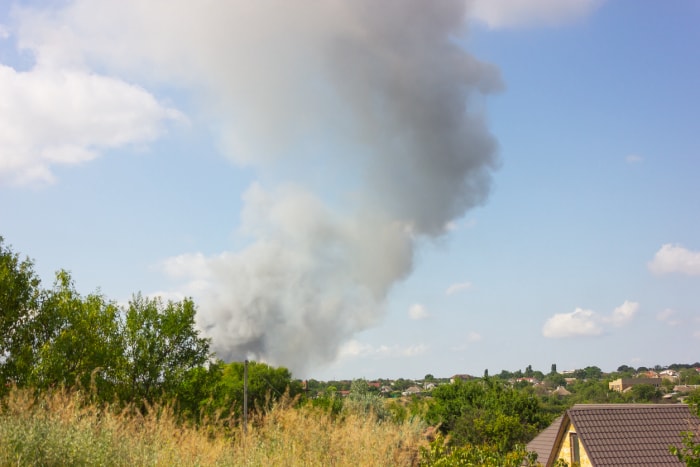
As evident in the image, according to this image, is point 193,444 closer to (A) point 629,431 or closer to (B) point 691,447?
(B) point 691,447

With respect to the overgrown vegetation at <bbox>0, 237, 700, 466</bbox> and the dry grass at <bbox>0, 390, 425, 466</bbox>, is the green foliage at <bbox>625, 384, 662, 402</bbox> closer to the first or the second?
the overgrown vegetation at <bbox>0, 237, 700, 466</bbox>

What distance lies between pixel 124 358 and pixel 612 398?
9393cm

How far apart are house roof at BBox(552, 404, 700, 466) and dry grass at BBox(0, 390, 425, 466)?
70.5ft

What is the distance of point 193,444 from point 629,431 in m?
25.4

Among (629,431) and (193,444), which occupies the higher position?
(193,444)

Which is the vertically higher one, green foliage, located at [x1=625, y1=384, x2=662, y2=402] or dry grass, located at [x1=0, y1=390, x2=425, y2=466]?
green foliage, located at [x1=625, y1=384, x2=662, y2=402]

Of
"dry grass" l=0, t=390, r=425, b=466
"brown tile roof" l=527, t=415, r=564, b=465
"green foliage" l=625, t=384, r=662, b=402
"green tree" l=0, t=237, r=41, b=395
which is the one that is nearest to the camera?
"dry grass" l=0, t=390, r=425, b=466

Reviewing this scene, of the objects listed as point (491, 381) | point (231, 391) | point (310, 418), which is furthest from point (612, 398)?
point (310, 418)

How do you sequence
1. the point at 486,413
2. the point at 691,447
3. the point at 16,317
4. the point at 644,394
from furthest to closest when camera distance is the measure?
the point at 644,394
the point at 486,413
the point at 16,317
the point at 691,447

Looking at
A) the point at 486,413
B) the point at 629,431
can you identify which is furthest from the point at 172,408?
the point at 486,413

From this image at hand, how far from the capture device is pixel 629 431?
92.0 ft

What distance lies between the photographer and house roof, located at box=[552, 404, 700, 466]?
26.9 metres

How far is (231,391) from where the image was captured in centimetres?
5941

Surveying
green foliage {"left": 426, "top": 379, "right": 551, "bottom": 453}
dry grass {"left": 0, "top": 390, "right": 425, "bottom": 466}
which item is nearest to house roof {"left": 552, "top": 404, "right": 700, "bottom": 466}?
green foliage {"left": 426, "top": 379, "right": 551, "bottom": 453}
